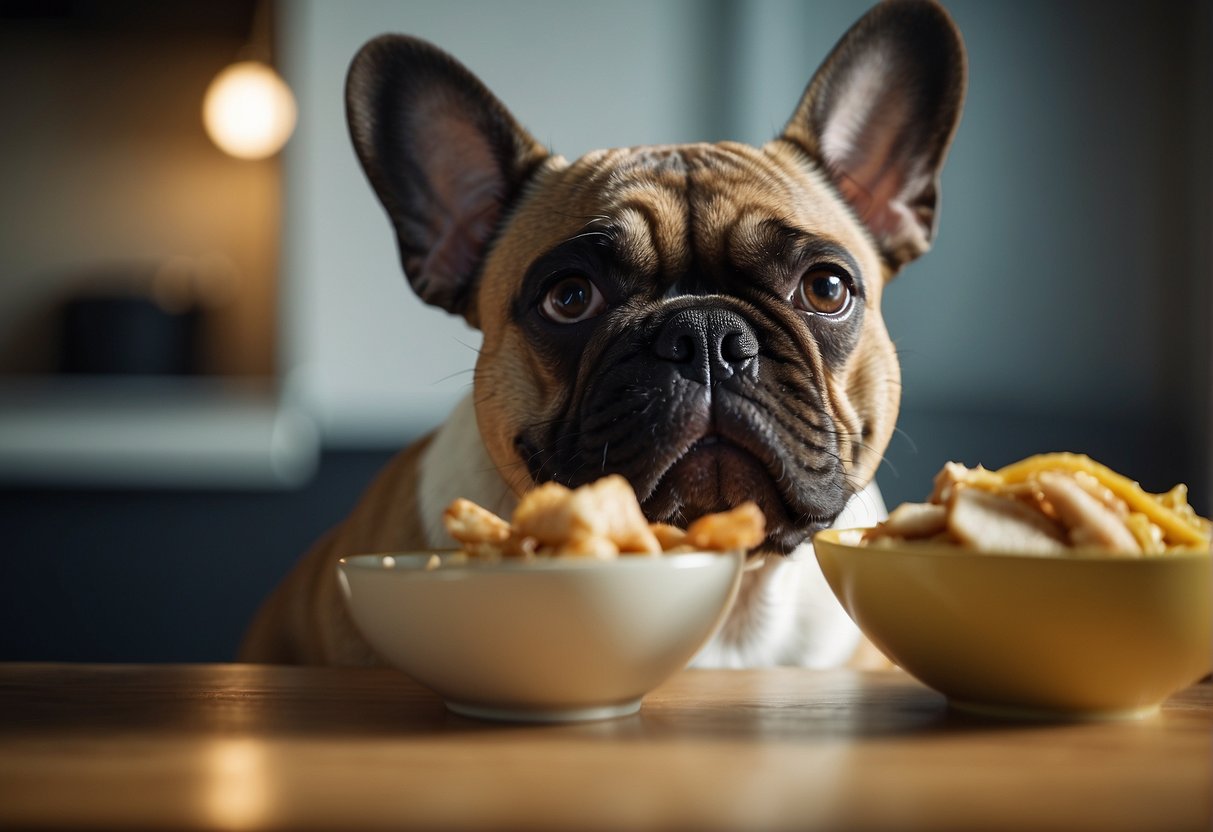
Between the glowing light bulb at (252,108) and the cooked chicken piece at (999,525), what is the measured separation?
3081 mm

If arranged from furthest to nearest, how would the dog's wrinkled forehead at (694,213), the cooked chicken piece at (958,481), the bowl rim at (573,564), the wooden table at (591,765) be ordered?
the dog's wrinkled forehead at (694,213), the cooked chicken piece at (958,481), the bowl rim at (573,564), the wooden table at (591,765)

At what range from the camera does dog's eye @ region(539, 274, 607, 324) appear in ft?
4.17

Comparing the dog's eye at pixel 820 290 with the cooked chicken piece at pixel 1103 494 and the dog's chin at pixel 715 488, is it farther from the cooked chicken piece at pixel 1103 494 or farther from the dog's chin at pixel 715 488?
the cooked chicken piece at pixel 1103 494

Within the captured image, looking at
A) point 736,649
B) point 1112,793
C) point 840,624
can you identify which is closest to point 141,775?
point 1112,793

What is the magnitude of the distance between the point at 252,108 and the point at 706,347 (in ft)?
9.20

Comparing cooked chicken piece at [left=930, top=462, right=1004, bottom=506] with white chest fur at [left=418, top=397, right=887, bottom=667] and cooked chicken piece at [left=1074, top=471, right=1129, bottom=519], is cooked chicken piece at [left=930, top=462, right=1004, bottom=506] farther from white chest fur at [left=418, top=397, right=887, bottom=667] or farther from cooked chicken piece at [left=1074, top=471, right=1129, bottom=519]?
white chest fur at [left=418, top=397, right=887, bottom=667]

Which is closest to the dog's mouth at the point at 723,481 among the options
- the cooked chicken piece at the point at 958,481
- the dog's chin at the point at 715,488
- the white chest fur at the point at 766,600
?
the dog's chin at the point at 715,488

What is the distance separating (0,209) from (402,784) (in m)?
3.83

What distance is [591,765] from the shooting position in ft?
1.95

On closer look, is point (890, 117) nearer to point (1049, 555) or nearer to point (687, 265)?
point (687, 265)

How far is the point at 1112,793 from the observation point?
0.55 m

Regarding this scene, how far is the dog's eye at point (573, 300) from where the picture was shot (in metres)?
1.27

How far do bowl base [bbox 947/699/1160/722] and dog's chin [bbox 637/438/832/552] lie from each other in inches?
15.6

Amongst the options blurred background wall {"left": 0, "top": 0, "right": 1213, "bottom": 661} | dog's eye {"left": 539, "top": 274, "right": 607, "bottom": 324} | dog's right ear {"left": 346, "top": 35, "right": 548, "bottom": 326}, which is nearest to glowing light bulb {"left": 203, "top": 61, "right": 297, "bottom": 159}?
blurred background wall {"left": 0, "top": 0, "right": 1213, "bottom": 661}
